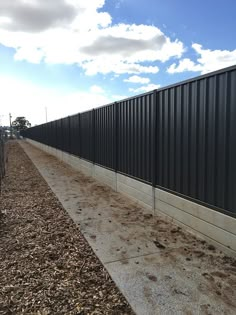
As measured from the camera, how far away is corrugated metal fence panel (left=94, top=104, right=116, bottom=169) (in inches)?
342

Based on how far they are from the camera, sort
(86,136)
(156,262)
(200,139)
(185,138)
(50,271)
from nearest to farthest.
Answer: (50,271)
(156,262)
(200,139)
(185,138)
(86,136)

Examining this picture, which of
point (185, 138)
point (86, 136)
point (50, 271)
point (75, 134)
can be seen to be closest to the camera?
point (50, 271)

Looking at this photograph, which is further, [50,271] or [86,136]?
[86,136]

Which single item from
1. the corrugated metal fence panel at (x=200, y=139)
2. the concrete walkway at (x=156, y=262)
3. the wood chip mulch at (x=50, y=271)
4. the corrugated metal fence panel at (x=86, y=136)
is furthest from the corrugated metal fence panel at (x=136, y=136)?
the corrugated metal fence panel at (x=86, y=136)

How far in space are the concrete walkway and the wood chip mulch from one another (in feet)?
0.54

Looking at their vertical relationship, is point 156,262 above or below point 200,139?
below

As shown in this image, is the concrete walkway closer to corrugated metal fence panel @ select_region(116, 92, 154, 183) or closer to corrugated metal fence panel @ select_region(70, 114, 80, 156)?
corrugated metal fence panel @ select_region(116, 92, 154, 183)

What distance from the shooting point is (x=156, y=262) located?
388 centimetres

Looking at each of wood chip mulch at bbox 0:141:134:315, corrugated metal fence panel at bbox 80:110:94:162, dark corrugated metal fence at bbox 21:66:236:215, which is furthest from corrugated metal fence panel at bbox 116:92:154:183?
corrugated metal fence panel at bbox 80:110:94:162

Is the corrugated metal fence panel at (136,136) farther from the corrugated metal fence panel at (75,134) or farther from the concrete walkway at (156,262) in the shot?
the corrugated metal fence panel at (75,134)

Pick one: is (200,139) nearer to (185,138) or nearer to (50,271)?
(185,138)

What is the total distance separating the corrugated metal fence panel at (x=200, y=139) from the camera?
401 cm

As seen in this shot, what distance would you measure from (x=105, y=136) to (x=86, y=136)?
280 cm

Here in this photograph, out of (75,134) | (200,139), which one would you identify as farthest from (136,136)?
(75,134)
